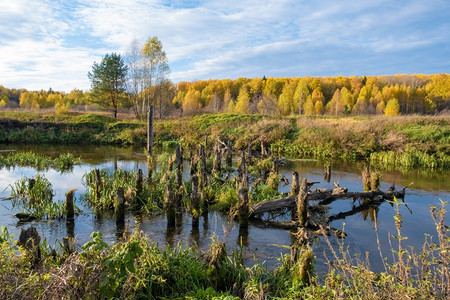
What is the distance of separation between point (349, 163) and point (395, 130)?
7.17 meters

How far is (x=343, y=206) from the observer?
37.7ft

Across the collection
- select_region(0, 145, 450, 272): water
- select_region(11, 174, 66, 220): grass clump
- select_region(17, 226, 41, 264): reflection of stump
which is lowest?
select_region(0, 145, 450, 272): water

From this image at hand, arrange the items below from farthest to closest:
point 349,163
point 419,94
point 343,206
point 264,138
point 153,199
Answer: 1. point 419,94
2. point 264,138
3. point 349,163
4. point 343,206
5. point 153,199

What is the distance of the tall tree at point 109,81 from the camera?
4153cm

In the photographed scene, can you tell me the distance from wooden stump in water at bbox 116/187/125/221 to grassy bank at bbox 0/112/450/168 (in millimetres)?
18671

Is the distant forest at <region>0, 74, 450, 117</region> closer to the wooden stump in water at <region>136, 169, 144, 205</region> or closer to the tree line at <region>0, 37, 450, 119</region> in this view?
the tree line at <region>0, 37, 450, 119</region>

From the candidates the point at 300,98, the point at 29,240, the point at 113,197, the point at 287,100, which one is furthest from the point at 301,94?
the point at 29,240

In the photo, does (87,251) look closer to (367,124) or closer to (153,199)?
(153,199)

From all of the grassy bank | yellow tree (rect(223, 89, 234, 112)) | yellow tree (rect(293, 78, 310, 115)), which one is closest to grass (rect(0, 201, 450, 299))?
the grassy bank

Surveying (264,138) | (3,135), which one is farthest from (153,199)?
(3,135)

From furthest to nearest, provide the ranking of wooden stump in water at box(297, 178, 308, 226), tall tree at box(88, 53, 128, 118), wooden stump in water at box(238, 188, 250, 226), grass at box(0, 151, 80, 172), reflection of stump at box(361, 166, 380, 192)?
tall tree at box(88, 53, 128, 118), grass at box(0, 151, 80, 172), reflection of stump at box(361, 166, 380, 192), wooden stump in water at box(238, 188, 250, 226), wooden stump in water at box(297, 178, 308, 226)

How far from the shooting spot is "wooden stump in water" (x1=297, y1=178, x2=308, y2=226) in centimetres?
847

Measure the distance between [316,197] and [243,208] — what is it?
10.1 feet

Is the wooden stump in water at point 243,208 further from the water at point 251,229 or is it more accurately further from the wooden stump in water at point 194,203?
the wooden stump in water at point 194,203
